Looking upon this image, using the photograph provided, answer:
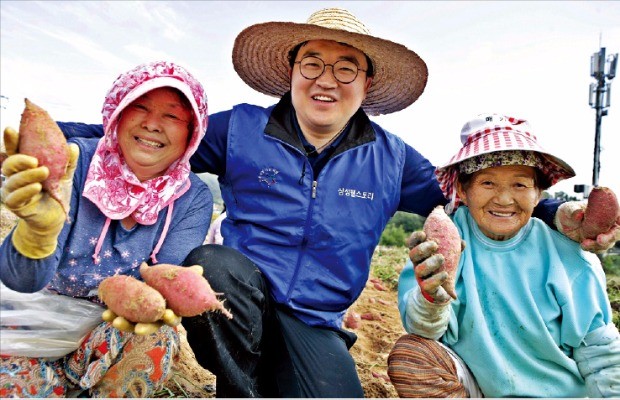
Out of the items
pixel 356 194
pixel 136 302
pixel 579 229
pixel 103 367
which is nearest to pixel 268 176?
pixel 356 194

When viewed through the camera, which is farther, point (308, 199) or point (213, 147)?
point (213, 147)

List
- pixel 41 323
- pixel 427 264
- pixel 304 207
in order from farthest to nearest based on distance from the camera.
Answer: pixel 304 207, pixel 41 323, pixel 427 264

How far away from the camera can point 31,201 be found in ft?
4.62

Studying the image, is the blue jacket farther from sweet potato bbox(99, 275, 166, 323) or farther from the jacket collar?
sweet potato bbox(99, 275, 166, 323)

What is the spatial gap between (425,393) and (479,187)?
0.84m

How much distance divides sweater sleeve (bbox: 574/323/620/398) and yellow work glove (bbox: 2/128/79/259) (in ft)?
6.37

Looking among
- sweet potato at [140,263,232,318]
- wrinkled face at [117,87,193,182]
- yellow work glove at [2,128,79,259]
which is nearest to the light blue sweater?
sweet potato at [140,263,232,318]

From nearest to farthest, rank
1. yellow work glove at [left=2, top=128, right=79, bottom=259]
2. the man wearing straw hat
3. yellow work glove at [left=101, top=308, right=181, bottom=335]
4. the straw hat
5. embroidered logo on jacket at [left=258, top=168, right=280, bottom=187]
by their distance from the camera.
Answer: yellow work glove at [left=2, top=128, right=79, bottom=259] < yellow work glove at [left=101, top=308, right=181, bottom=335] < the straw hat < the man wearing straw hat < embroidered logo on jacket at [left=258, top=168, right=280, bottom=187]

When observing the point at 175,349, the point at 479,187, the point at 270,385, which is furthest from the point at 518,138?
the point at 175,349

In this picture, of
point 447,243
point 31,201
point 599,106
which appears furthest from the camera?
point 599,106

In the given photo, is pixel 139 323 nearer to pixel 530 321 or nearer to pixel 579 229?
pixel 530 321

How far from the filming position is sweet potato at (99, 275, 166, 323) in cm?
151

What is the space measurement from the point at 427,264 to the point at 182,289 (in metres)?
0.81

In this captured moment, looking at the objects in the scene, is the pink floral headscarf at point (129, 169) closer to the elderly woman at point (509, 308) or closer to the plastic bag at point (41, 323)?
the plastic bag at point (41, 323)
